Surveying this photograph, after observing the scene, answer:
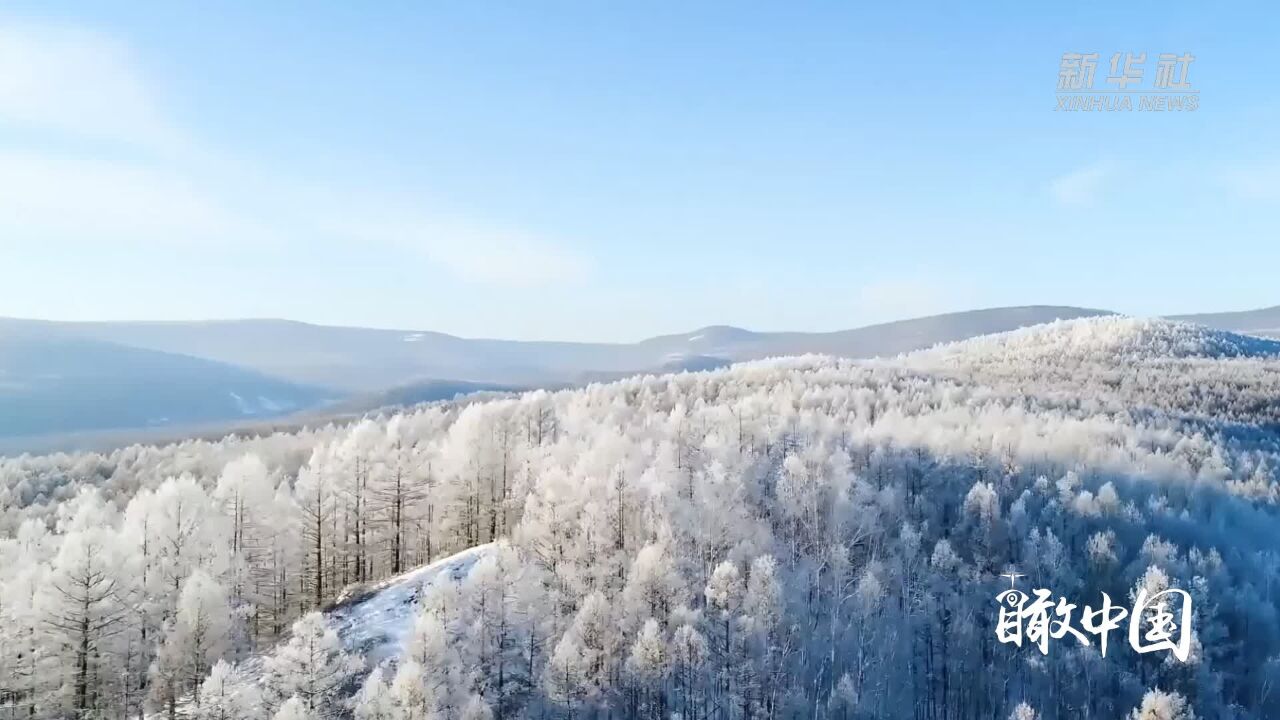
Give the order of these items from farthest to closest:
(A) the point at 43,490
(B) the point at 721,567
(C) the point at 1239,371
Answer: (C) the point at 1239,371
(A) the point at 43,490
(B) the point at 721,567

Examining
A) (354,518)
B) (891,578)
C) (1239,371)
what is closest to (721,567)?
(891,578)

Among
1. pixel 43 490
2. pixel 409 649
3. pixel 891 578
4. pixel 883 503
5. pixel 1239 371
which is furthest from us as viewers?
pixel 1239 371

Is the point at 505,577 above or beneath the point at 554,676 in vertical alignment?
above

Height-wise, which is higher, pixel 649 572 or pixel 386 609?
pixel 649 572

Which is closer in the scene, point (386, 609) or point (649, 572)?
point (386, 609)

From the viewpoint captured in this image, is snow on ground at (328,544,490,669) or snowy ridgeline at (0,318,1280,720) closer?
snowy ridgeline at (0,318,1280,720)

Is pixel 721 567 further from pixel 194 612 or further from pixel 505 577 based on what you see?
pixel 194 612
